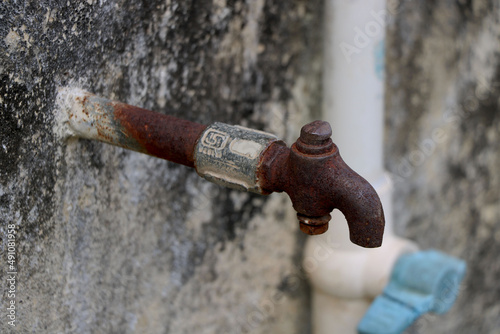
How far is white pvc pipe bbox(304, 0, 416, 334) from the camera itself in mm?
1180

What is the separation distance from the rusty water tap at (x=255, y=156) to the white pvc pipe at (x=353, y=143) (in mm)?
570

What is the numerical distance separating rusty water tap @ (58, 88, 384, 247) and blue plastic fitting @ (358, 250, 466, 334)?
23.0 inches

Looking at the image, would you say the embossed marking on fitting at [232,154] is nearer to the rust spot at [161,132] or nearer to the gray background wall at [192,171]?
the rust spot at [161,132]

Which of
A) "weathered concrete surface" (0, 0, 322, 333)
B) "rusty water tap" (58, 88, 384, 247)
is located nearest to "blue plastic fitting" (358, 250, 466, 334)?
"weathered concrete surface" (0, 0, 322, 333)

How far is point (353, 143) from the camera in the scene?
4.04 ft

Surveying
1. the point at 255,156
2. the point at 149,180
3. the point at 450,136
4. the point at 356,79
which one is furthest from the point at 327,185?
the point at 450,136

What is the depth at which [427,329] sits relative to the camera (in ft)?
Answer: 5.22

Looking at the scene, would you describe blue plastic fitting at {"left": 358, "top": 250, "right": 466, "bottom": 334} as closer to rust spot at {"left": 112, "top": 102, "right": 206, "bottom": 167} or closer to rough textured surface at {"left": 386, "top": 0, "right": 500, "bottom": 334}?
rough textured surface at {"left": 386, "top": 0, "right": 500, "bottom": 334}

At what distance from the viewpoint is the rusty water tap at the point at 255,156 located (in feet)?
2.04

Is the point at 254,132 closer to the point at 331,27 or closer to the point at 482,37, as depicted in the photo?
the point at 331,27

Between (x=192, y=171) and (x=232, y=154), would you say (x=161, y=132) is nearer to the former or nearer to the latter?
(x=232, y=154)

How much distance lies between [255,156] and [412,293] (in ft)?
2.32

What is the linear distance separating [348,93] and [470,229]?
0.70 m

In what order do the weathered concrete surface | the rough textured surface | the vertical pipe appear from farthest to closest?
the rough textured surface, the vertical pipe, the weathered concrete surface
